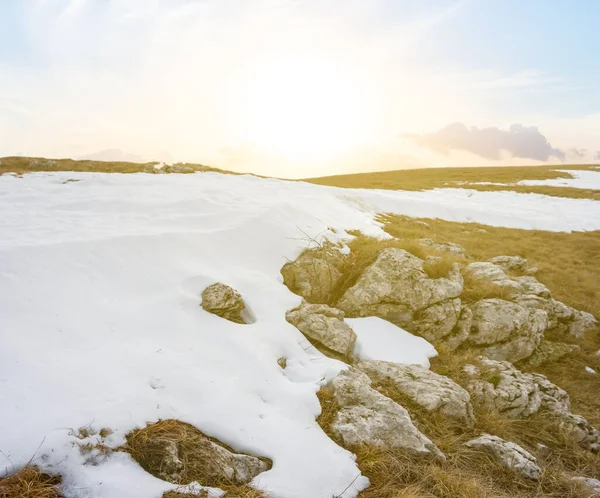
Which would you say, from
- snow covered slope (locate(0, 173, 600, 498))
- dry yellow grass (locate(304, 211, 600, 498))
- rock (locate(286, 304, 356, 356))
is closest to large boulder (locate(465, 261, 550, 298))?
dry yellow grass (locate(304, 211, 600, 498))

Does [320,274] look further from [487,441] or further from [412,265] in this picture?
[487,441]

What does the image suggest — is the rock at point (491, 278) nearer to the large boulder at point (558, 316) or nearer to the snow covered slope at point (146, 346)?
the large boulder at point (558, 316)

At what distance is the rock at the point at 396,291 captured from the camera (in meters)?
7.33

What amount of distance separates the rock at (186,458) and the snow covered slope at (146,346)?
0.11m

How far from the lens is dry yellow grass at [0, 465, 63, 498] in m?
2.47

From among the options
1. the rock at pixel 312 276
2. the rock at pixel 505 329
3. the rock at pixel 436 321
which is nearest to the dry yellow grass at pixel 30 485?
the rock at pixel 312 276

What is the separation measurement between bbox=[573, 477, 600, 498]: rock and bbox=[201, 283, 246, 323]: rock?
5.03 metres

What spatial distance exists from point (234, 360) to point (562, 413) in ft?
18.1

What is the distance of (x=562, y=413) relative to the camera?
214 inches

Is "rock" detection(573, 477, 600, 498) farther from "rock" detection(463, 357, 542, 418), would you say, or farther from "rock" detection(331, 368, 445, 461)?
"rock" detection(331, 368, 445, 461)

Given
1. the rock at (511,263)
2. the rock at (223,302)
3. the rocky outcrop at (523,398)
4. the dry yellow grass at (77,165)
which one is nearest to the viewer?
the rocky outcrop at (523,398)

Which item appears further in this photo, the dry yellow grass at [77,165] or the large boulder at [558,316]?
the dry yellow grass at [77,165]

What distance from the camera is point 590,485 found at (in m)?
3.96

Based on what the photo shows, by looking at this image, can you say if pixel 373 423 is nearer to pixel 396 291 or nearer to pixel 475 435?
pixel 475 435
